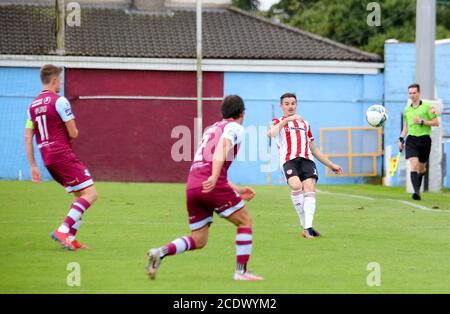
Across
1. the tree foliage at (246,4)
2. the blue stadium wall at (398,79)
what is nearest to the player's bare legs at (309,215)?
the blue stadium wall at (398,79)

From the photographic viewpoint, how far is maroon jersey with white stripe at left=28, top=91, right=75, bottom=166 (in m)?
13.1

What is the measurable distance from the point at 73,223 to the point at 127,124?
27218 mm

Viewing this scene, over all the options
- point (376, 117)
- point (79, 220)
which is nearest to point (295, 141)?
point (79, 220)

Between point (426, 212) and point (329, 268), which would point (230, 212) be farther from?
point (426, 212)

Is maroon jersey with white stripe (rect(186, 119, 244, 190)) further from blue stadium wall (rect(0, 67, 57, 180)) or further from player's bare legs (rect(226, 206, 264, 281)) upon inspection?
blue stadium wall (rect(0, 67, 57, 180))

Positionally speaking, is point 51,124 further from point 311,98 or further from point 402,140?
point 311,98

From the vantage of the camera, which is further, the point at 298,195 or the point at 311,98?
the point at 311,98

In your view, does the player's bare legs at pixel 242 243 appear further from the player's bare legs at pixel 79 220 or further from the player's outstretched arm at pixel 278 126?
the player's outstretched arm at pixel 278 126

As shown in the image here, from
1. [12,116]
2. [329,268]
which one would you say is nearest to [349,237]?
[329,268]

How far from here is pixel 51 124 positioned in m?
A: 13.2

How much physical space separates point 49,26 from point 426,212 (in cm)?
2662

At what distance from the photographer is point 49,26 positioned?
143 ft

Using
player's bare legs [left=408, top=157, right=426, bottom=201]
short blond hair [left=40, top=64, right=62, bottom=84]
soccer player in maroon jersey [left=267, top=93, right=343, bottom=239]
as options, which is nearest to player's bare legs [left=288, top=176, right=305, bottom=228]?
soccer player in maroon jersey [left=267, top=93, right=343, bottom=239]

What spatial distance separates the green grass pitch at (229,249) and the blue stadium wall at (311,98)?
59.7 ft
